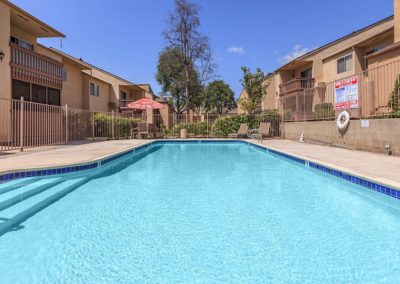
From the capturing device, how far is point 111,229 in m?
3.67

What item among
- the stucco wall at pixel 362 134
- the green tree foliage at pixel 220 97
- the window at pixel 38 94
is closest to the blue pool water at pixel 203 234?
the stucco wall at pixel 362 134

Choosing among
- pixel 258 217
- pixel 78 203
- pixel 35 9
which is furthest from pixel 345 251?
pixel 35 9

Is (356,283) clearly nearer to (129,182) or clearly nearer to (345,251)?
(345,251)

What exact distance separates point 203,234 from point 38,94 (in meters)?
13.5

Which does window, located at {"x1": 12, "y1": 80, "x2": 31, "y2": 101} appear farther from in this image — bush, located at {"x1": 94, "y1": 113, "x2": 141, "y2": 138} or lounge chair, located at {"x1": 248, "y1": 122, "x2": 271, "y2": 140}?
lounge chair, located at {"x1": 248, "y1": 122, "x2": 271, "y2": 140}

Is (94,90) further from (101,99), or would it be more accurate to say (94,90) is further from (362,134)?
(362,134)

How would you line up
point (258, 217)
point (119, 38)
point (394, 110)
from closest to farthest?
1. point (258, 217)
2. point (394, 110)
3. point (119, 38)

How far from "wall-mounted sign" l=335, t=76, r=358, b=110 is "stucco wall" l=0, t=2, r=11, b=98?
42.6 ft

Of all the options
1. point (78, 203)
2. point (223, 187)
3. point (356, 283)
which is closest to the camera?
point (356, 283)

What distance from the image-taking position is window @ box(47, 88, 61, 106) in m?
15.0

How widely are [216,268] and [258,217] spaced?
5.28ft

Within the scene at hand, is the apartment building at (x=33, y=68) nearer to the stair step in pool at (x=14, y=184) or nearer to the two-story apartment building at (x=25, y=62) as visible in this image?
the two-story apartment building at (x=25, y=62)

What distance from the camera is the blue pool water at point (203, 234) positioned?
A: 8.48 feet

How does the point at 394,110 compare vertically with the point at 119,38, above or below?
below
